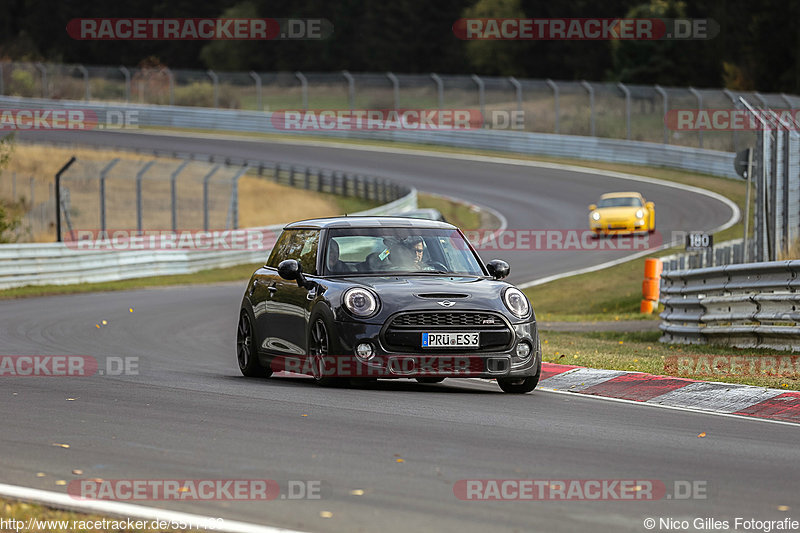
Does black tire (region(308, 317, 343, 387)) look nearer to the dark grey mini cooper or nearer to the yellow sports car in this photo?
the dark grey mini cooper

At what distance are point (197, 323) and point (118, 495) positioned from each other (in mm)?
12887

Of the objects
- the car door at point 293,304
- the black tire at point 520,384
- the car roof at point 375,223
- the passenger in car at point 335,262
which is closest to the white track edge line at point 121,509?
the car door at point 293,304

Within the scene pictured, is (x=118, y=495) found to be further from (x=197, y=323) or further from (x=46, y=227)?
(x=46, y=227)

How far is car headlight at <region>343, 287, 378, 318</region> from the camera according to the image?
10.1 meters

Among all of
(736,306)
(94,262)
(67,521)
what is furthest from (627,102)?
(67,521)

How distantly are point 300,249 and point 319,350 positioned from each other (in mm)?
1427

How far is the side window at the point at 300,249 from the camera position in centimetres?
1124

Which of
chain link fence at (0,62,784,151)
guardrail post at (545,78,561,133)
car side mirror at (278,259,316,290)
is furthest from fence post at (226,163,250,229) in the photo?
car side mirror at (278,259,316,290)

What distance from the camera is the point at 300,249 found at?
1158 centimetres

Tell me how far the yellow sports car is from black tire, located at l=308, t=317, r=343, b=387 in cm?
2494

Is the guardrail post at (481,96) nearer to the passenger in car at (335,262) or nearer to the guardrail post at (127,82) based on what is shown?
the guardrail post at (127,82)

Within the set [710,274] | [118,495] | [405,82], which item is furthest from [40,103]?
[118,495]

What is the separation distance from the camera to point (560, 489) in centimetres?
629

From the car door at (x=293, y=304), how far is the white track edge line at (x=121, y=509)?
476 cm
